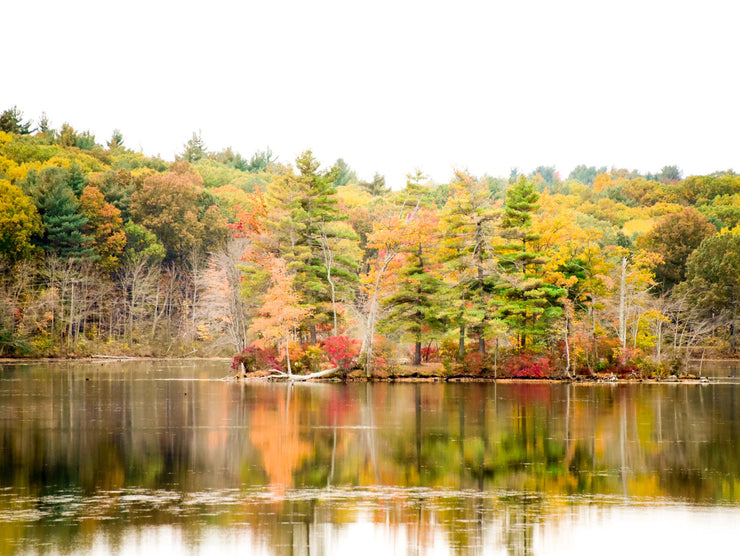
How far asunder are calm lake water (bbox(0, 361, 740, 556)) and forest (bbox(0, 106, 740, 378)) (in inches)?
548

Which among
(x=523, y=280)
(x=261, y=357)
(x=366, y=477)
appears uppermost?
(x=523, y=280)

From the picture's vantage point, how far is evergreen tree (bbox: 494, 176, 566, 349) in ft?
150

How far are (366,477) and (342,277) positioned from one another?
34.2 m

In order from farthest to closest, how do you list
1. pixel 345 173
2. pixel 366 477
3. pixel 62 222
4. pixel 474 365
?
1. pixel 345 173
2. pixel 62 222
3. pixel 474 365
4. pixel 366 477

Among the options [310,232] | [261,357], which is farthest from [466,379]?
[310,232]

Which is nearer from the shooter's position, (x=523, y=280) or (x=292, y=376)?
(x=292, y=376)

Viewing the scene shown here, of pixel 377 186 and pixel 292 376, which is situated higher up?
pixel 377 186

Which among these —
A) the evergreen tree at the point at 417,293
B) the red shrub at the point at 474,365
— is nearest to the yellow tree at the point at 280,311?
the evergreen tree at the point at 417,293

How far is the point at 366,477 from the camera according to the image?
17109mm

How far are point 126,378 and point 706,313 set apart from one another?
4520 centimetres

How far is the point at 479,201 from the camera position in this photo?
154ft

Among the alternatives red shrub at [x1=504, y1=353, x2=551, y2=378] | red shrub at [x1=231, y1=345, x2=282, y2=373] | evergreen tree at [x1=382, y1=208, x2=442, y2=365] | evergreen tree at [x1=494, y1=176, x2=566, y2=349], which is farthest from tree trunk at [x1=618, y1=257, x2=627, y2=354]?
red shrub at [x1=231, y1=345, x2=282, y2=373]

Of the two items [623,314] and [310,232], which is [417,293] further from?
[623,314]

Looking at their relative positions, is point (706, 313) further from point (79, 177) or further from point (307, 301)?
point (79, 177)
